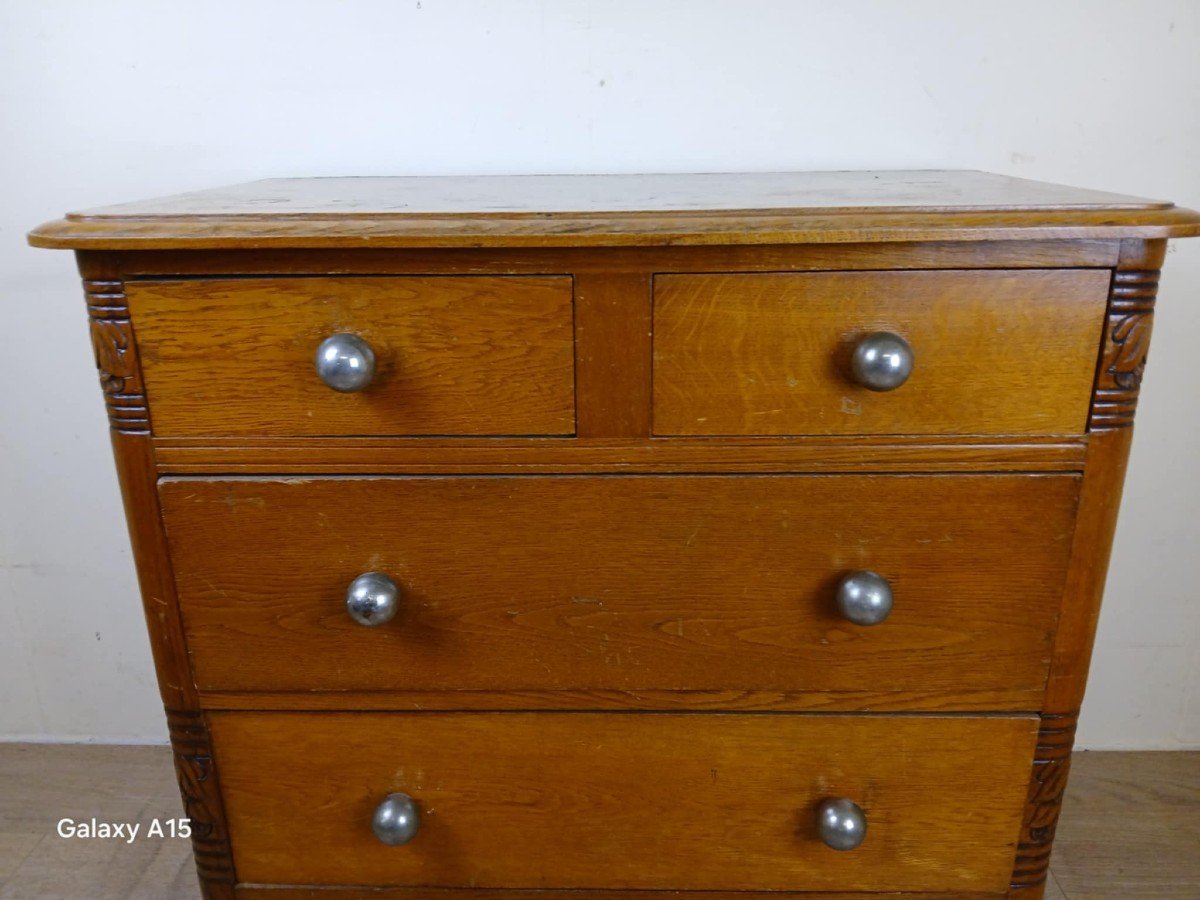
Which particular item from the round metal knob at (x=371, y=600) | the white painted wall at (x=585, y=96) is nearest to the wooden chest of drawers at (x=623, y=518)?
the round metal knob at (x=371, y=600)

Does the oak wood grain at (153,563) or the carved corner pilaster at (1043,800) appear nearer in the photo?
the oak wood grain at (153,563)

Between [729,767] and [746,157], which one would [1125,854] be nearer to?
[729,767]

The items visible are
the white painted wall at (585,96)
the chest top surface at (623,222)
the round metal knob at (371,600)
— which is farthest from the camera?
the white painted wall at (585,96)

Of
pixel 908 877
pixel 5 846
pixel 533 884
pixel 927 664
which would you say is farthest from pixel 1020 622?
pixel 5 846

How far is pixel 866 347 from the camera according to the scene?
29.5 inches

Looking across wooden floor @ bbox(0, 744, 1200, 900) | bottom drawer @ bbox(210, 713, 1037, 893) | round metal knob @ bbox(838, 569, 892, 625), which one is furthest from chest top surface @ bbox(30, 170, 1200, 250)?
wooden floor @ bbox(0, 744, 1200, 900)

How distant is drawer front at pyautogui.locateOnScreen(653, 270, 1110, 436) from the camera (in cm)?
76

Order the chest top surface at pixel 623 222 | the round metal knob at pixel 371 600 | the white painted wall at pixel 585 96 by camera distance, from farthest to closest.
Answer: the white painted wall at pixel 585 96, the round metal knob at pixel 371 600, the chest top surface at pixel 623 222

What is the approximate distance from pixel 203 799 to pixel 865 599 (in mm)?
708

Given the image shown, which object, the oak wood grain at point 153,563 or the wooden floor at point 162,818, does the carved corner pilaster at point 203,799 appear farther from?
the wooden floor at point 162,818

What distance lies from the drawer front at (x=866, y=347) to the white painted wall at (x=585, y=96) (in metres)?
0.60

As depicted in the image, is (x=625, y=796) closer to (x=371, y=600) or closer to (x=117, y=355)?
(x=371, y=600)

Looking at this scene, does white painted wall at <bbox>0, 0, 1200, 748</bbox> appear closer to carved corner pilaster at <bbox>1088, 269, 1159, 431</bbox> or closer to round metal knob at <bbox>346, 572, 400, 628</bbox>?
carved corner pilaster at <bbox>1088, 269, 1159, 431</bbox>

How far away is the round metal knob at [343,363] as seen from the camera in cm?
75
